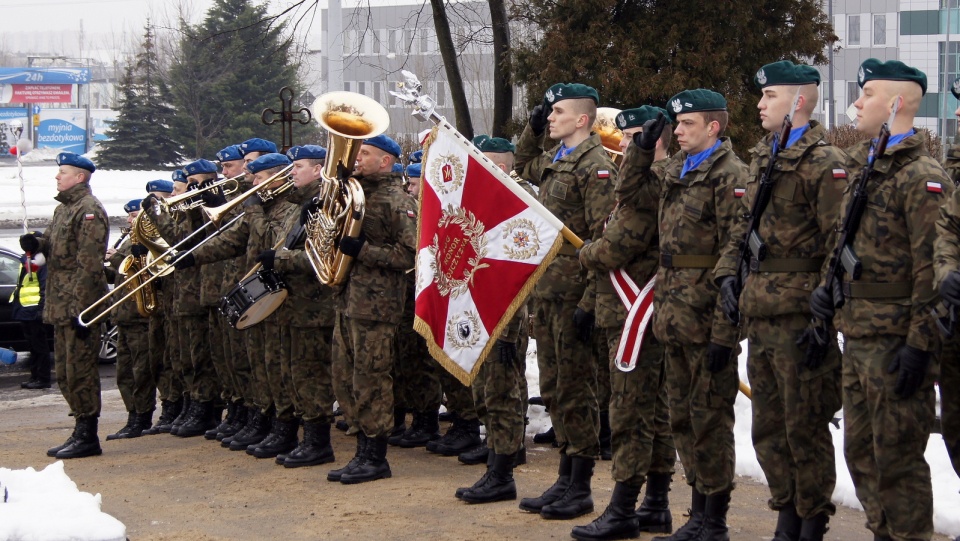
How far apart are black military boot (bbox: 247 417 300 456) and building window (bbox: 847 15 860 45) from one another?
123ft

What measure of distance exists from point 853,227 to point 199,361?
6.93 m

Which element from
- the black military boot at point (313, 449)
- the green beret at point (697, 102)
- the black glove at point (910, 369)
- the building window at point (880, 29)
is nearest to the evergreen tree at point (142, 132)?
the building window at point (880, 29)

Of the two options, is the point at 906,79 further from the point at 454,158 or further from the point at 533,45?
Answer: the point at 533,45

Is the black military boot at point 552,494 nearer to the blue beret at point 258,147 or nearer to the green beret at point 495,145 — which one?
the green beret at point 495,145

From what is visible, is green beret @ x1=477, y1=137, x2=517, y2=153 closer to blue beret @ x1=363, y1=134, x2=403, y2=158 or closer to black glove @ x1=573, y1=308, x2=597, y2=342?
blue beret @ x1=363, y1=134, x2=403, y2=158

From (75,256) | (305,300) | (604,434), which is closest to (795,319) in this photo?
(604,434)

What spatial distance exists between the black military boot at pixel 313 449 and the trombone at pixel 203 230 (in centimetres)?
190

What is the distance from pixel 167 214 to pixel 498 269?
4644mm

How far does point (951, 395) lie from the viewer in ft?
18.2

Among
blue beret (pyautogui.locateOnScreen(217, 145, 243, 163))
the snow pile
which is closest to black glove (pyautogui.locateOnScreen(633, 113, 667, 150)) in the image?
the snow pile

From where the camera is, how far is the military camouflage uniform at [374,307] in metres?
8.05

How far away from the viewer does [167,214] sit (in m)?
10.6

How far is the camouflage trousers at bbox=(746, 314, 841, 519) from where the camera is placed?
5.51 m

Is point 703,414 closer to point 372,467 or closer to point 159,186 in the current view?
point 372,467
